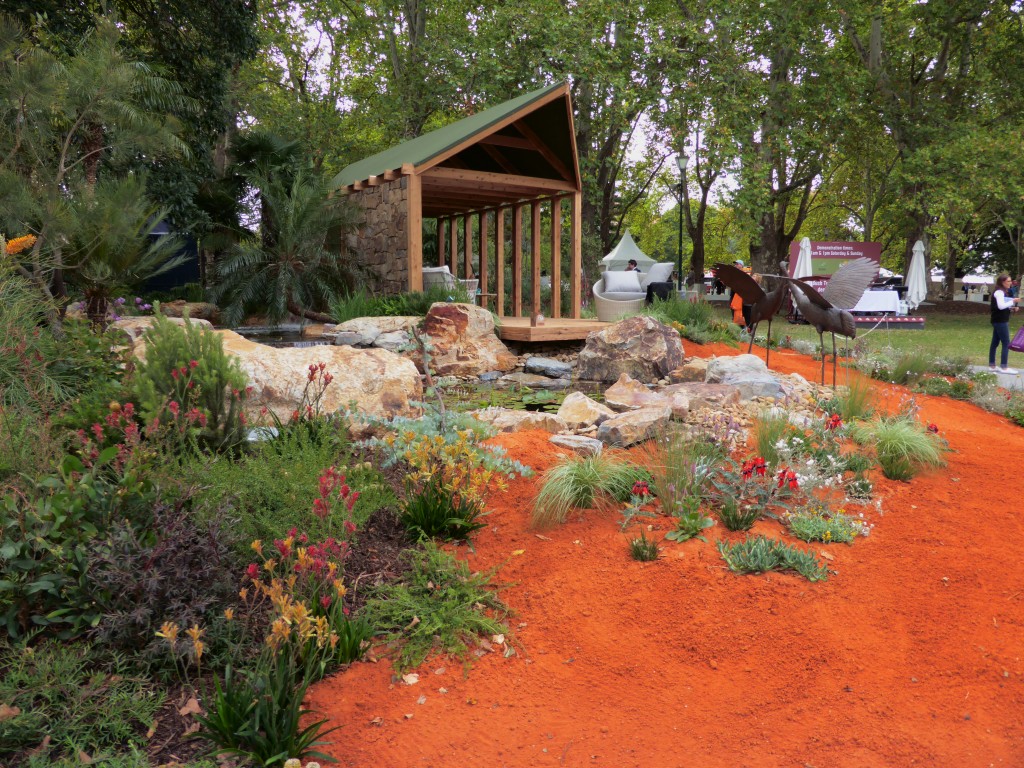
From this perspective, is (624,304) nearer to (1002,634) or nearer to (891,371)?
(891,371)

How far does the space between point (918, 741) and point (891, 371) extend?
6.67 m

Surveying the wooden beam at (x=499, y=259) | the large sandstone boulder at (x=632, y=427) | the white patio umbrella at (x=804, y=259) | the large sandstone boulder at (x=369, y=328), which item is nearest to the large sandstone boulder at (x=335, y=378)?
the large sandstone boulder at (x=632, y=427)

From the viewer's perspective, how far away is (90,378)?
14.2ft

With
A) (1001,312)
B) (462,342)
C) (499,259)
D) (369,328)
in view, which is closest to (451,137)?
(499,259)

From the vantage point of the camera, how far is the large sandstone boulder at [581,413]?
5.30 meters

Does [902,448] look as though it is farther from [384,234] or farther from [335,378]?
[384,234]

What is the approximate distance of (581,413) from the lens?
18.0 ft

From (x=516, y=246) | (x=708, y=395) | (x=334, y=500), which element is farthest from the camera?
(x=516, y=246)

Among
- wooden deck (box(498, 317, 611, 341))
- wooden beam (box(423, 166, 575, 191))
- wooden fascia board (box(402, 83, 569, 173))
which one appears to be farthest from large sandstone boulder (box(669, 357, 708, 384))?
wooden beam (box(423, 166, 575, 191))

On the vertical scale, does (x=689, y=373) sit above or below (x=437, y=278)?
below

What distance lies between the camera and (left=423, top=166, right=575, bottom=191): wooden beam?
11.1 m

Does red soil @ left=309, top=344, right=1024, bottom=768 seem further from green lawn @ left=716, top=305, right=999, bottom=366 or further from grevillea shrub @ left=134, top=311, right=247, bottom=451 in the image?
green lawn @ left=716, top=305, right=999, bottom=366

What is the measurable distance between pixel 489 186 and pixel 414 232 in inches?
79.9

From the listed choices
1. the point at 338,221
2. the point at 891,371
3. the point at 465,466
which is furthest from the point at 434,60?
the point at 465,466
